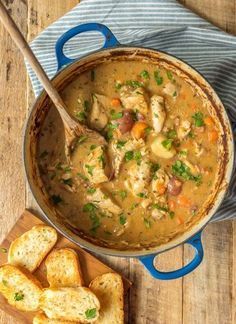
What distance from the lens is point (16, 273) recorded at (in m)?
2.65

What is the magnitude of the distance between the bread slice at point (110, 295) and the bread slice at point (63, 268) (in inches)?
3.4

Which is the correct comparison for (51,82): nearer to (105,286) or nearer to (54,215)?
(54,215)

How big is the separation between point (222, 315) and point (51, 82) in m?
1.29

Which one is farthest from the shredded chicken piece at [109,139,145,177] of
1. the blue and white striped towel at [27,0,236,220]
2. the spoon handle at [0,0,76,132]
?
the blue and white striped towel at [27,0,236,220]

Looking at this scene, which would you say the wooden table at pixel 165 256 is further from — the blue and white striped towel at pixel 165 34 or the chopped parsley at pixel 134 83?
the chopped parsley at pixel 134 83

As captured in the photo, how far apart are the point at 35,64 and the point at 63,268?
993 millimetres

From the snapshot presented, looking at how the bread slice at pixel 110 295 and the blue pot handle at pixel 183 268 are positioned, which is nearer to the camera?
the blue pot handle at pixel 183 268

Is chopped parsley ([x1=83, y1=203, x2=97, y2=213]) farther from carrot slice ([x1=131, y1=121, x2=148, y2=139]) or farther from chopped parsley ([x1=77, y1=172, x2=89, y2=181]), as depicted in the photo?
carrot slice ([x1=131, y1=121, x2=148, y2=139])

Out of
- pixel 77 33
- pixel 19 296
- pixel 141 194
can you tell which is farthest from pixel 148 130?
pixel 19 296

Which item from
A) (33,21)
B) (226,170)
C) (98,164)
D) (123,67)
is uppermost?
(33,21)

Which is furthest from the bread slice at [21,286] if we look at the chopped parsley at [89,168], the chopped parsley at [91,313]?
the chopped parsley at [89,168]

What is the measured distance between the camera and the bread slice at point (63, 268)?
103 inches

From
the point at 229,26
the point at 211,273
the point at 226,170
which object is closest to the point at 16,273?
the point at 211,273

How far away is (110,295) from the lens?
264 cm
